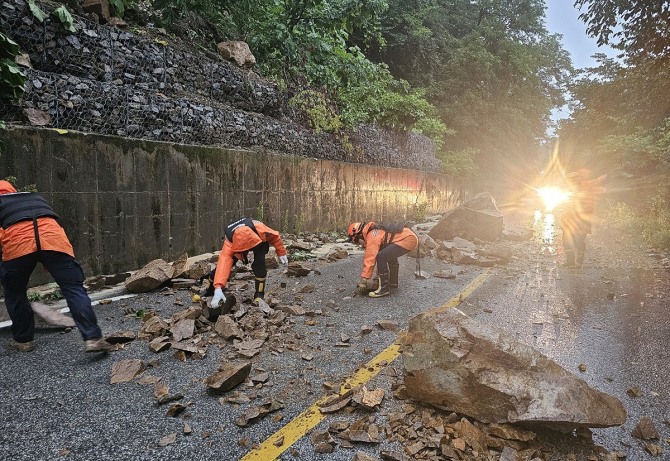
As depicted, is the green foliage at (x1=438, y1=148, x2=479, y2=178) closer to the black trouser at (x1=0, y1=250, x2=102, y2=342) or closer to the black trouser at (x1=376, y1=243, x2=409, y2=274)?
the black trouser at (x1=376, y1=243, x2=409, y2=274)

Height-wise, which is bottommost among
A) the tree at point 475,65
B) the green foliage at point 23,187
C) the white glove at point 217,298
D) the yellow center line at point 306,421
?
the yellow center line at point 306,421

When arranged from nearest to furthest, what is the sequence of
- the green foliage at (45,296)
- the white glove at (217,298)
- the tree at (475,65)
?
the white glove at (217,298) → the green foliage at (45,296) → the tree at (475,65)

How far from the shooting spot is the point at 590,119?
829 inches

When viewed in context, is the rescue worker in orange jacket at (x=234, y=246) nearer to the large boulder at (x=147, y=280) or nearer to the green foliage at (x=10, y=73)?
the large boulder at (x=147, y=280)

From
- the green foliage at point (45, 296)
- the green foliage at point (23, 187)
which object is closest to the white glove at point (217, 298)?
the green foliage at point (45, 296)

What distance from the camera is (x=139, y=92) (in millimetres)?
8477

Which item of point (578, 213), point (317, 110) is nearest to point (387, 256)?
point (578, 213)

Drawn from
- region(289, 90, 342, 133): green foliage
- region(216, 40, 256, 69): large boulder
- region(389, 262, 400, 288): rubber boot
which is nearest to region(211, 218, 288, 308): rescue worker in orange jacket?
region(389, 262, 400, 288): rubber boot

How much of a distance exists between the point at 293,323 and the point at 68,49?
7.00m

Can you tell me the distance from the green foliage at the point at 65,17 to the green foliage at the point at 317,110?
646cm

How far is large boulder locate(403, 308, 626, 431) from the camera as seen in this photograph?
256 centimetres

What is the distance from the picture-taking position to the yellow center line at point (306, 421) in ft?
8.03

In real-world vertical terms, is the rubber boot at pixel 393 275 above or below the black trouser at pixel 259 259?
below

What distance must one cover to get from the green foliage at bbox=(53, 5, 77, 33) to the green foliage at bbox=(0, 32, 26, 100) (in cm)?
169
